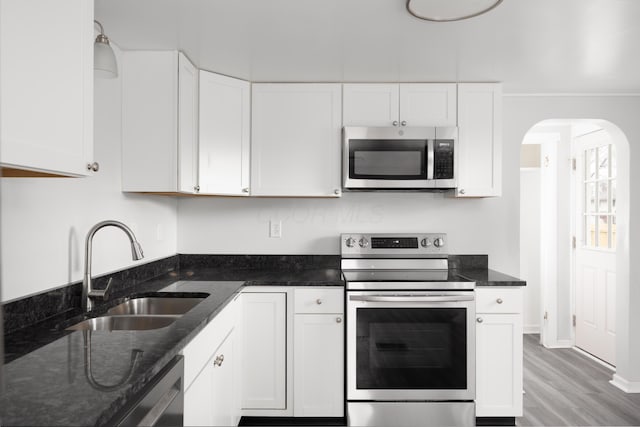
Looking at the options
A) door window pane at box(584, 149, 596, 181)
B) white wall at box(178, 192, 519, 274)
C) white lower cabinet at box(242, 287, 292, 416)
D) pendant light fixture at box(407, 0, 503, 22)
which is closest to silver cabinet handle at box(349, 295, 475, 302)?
white lower cabinet at box(242, 287, 292, 416)

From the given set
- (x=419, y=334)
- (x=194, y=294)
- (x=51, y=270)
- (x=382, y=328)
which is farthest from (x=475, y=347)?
(x=51, y=270)

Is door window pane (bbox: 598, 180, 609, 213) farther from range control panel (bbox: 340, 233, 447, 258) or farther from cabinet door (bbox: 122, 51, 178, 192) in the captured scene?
cabinet door (bbox: 122, 51, 178, 192)

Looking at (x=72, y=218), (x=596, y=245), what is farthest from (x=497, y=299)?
(x=72, y=218)

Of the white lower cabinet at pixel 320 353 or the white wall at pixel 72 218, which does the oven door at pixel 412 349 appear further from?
the white wall at pixel 72 218

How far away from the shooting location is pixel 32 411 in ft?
2.78

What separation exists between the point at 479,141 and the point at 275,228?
1568mm

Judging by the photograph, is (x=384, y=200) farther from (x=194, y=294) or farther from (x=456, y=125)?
(x=194, y=294)

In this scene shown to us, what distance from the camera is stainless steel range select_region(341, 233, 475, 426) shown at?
248 cm

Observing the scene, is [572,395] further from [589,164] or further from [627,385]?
[589,164]

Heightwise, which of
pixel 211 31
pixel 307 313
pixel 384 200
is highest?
pixel 211 31

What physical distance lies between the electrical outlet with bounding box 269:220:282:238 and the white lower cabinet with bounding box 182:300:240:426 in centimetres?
84

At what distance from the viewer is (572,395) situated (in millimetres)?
2988

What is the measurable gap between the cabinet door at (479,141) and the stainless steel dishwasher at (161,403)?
7.08 ft

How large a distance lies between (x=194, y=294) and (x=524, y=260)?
3.62 m
